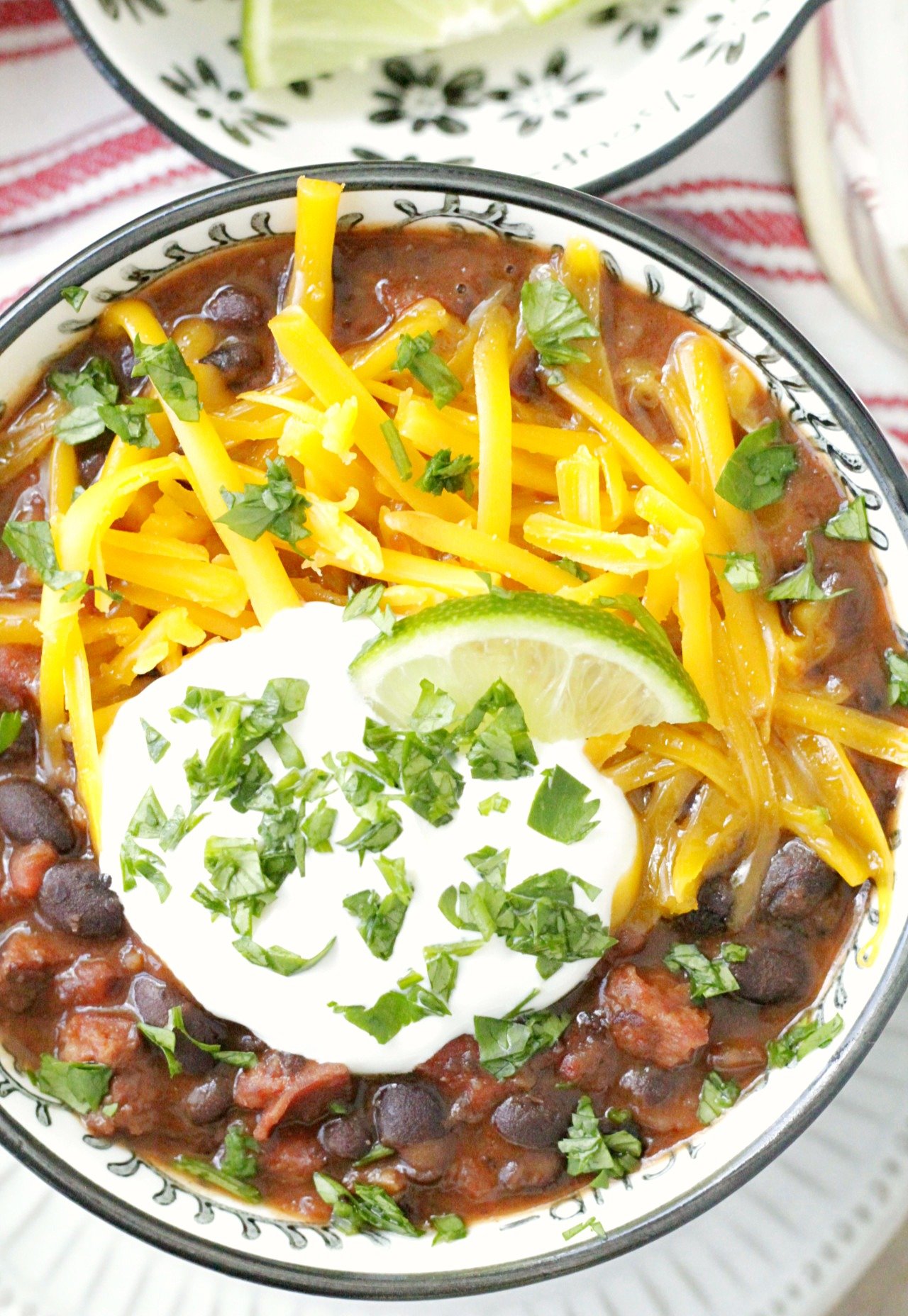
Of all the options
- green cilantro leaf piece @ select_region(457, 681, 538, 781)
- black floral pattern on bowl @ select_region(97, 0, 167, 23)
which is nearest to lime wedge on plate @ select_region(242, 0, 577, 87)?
black floral pattern on bowl @ select_region(97, 0, 167, 23)

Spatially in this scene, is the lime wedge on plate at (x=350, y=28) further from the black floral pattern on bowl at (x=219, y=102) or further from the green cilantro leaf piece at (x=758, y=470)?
the green cilantro leaf piece at (x=758, y=470)

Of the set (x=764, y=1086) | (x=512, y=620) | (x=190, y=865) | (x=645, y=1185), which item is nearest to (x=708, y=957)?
(x=764, y=1086)

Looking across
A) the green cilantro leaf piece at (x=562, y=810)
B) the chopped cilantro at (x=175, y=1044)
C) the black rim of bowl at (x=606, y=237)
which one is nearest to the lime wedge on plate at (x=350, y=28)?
the black rim of bowl at (x=606, y=237)

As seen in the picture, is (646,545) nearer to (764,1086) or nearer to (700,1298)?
(764,1086)

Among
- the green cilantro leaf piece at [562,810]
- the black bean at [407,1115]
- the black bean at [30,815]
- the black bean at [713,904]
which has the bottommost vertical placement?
the black bean at [407,1115]

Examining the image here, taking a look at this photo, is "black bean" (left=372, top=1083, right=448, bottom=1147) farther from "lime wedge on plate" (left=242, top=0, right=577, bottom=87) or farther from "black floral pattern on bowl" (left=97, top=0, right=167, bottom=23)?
"black floral pattern on bowl" (left=97, top=0, right=167, bottom=23)
